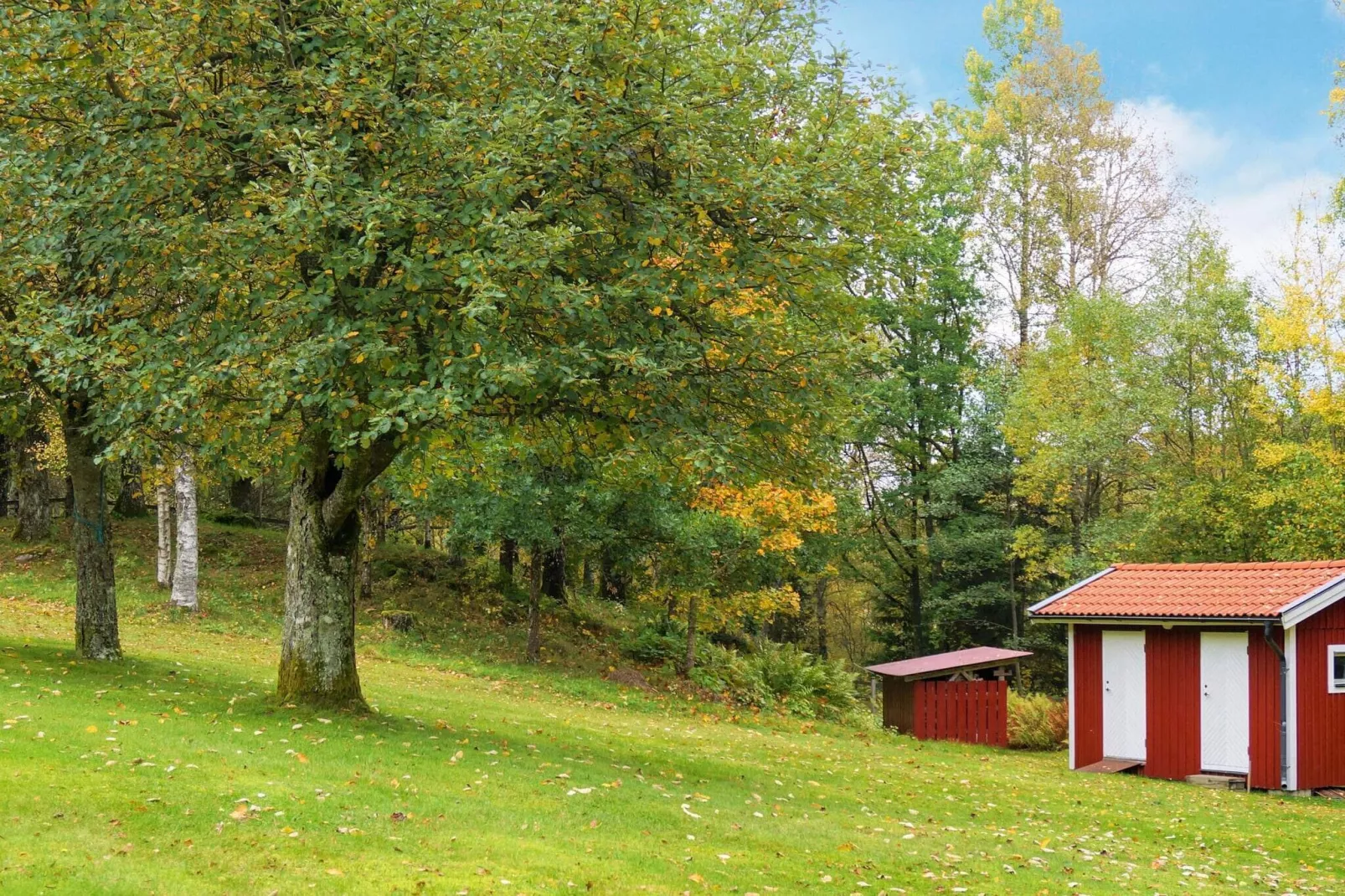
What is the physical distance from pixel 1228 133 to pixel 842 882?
3294 centimetres

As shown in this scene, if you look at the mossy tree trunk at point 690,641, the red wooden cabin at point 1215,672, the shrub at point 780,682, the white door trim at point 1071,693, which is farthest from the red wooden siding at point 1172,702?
the mossy tree trunk at point 690,641

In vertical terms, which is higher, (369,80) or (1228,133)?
(1228,133)

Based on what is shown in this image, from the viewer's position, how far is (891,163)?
481 inches

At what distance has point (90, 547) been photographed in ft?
46.7

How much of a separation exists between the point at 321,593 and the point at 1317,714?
16.4 metres

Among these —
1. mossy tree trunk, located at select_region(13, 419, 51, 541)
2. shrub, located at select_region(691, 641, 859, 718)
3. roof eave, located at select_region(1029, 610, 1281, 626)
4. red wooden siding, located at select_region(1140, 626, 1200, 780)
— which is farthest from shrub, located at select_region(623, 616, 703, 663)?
mossy tree trunk, located at select_region(13, 419, 51, 541)

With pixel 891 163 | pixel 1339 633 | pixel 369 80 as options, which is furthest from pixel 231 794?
pixel 1339 633

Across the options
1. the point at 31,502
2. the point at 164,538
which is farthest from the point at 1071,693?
the point at 31,502

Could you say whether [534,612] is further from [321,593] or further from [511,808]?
[511,808]

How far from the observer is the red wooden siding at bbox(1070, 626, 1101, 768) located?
20.7m

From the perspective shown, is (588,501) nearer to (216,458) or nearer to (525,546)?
(525,546)

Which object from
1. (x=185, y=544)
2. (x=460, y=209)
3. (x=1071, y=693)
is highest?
(x=460, y=209)

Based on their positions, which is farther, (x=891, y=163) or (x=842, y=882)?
(x=891, y=163)

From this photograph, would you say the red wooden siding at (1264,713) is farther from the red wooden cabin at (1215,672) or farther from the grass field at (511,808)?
the grass field at (511,808)
